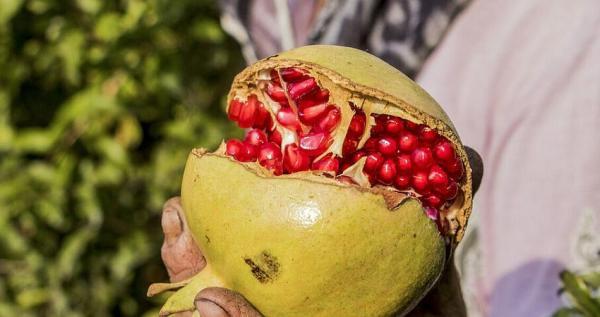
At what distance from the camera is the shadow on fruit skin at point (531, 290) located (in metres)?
1.53

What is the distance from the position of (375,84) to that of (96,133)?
5.43 ft

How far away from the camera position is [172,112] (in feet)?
9.20

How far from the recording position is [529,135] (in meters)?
1.58

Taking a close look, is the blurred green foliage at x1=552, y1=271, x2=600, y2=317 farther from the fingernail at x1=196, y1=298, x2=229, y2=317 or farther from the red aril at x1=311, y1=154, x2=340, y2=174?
the fingernail at x1=196, y1=298, x2=229, y2=317

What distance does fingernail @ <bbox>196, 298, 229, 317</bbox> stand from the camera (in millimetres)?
1109

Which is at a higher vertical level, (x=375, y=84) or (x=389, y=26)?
(x=375, y=84)

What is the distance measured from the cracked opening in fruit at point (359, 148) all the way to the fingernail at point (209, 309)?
193mm

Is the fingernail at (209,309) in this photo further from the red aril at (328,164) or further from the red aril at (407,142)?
the red aril at (407,142)

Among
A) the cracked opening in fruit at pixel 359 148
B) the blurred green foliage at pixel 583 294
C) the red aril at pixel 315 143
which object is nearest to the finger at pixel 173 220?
the cracked opening in fruit at pixel 359 148

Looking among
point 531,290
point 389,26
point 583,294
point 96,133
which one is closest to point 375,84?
point 583,294

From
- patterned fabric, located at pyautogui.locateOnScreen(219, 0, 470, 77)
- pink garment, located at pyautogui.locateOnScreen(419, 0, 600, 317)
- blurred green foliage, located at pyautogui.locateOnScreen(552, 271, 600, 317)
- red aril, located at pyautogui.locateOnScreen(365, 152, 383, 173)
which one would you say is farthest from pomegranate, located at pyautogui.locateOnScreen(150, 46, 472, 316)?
patterned fabric, located at pyautogui.locateOnScreen(219, 0, 470, 77)

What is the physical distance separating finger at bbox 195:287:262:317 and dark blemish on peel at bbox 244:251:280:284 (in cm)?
5

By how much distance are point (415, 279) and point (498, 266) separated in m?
0.56

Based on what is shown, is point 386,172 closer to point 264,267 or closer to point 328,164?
point 328,164
